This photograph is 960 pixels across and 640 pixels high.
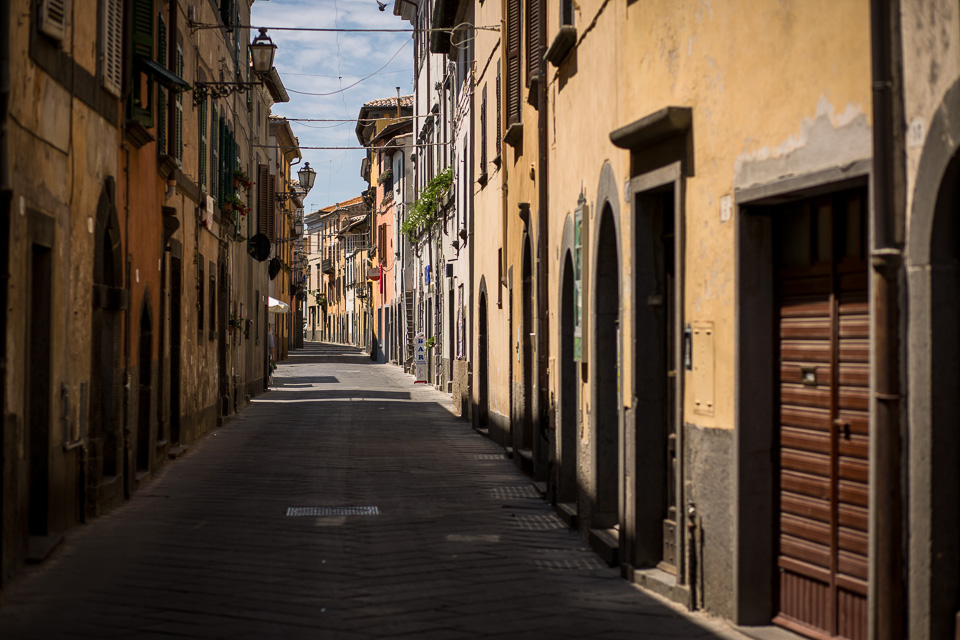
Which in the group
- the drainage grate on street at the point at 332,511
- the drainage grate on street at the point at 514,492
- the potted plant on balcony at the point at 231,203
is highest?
the potted plant on balcony at the point at 231,203

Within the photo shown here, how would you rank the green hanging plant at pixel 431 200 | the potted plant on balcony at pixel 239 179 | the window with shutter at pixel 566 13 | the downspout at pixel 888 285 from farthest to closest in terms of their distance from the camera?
the green hanging plant at pixel 431 200 < the potted plant on balcony at pixel 239 179 < the window with shutter at pixel 566 13 < the downspout at pixel 888 285

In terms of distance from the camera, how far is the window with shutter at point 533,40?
12624 millimetres

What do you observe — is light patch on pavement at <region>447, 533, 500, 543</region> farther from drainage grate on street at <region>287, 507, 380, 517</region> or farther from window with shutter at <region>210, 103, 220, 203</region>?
window with shutter at <region>210, 103, 220, 203</region>

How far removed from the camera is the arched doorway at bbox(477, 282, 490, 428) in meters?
19.3

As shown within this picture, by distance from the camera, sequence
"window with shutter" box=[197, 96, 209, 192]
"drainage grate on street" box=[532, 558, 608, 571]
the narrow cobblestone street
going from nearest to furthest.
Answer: the narrow cobblestone street
"drainage grate on street" box=[532, 558, 608, 571]
"window with shutter" box=[197, 96, 209, 192]

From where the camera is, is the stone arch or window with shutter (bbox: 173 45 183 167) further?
window with shutter (bbox: 173 45 183 167)

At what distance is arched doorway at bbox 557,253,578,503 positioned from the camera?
36.1ft

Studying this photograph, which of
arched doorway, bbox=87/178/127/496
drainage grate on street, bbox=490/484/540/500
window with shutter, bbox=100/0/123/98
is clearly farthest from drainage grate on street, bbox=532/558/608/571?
window with shutter, bbox=100/0/123/98

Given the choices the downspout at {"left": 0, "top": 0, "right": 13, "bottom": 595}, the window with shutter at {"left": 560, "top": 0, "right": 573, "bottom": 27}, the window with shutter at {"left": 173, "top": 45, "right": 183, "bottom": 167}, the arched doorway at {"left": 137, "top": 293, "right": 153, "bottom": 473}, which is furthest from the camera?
the window with shutter at {"left": 173, "top": 45, "right": 183, "bottom": 167}

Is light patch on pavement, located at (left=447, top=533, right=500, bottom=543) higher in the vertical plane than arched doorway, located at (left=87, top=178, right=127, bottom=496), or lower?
lower

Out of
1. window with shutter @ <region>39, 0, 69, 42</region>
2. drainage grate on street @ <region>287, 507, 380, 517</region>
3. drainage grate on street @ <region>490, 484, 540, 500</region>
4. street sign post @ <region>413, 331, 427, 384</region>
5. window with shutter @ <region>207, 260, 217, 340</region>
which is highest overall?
window with shutter @ <region>39, 0, 69, 42</region>

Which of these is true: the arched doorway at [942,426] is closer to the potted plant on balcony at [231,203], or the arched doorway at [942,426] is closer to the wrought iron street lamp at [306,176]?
the potted plant on balcony at [231,203]

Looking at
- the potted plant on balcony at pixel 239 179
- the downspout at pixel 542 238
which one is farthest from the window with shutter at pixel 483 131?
the downspout at pixel 542 238

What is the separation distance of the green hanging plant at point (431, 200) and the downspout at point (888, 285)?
72.8 ft
